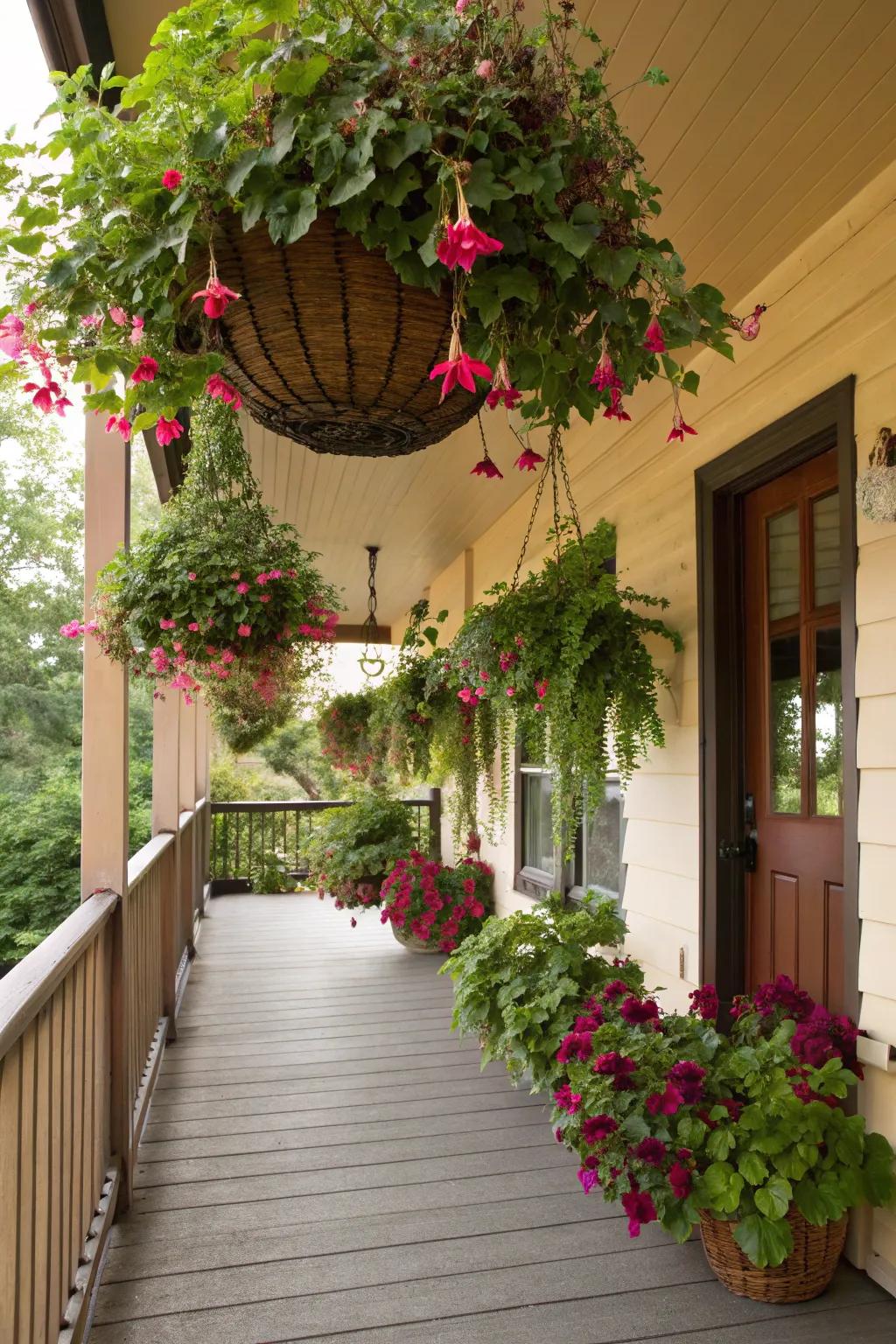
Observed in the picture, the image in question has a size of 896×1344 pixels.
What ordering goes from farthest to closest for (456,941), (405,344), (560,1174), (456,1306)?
(456,941)
(560,1174)
(456,1306)
(405,344)

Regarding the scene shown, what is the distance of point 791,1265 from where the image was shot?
192cm

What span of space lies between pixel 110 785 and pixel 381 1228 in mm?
1307

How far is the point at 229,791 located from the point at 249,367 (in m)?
8.89

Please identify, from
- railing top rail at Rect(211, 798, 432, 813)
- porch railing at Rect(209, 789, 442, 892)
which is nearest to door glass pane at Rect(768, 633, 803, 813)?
porch railing at Rect(209, 789, 442, 892)

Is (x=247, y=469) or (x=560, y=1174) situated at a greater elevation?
(x=247, y=469)

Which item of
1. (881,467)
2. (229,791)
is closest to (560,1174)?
(881,467)

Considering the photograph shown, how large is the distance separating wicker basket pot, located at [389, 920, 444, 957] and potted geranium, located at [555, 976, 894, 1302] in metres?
3.01

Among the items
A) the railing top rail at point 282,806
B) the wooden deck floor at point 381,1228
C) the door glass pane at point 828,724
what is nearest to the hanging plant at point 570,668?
the door glass pane at point 828,724

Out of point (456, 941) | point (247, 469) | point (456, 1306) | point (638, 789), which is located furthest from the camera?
point (456, 941)

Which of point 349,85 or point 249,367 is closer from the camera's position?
point 349,85

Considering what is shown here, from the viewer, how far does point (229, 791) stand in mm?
9547

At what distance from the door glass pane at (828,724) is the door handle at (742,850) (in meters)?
0.34

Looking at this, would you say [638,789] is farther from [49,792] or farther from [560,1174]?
[49,792]

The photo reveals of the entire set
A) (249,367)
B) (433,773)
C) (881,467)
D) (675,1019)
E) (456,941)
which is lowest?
(456,941)
